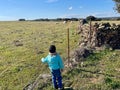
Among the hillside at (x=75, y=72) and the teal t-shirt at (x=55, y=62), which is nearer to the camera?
the teal t-shirt at (x=55, y=62)

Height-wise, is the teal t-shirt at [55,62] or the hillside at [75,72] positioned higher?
the teal t-shirt at [55,62]

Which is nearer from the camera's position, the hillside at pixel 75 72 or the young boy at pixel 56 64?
the young boy at pixel 56 64

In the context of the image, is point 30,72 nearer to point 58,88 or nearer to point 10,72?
point 10,72

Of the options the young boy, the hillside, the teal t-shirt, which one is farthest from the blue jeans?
the hillside

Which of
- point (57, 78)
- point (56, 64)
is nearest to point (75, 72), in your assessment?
point (57, 78)

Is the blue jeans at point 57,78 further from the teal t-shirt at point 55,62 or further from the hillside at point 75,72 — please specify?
the hillside at point 75,72

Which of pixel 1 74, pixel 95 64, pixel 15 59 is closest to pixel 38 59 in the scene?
pixel 15 59

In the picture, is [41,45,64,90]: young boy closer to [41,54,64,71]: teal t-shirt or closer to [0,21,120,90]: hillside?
[41,54,64,71]: teal t-shirt

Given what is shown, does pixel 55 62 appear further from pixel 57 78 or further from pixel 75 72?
pixel 75 72

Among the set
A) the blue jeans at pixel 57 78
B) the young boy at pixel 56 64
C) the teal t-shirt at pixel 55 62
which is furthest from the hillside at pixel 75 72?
the teal t-shirt at pixel 55 62

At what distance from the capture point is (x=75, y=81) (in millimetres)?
11500

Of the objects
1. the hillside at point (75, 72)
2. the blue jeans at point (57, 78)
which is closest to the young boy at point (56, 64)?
the blue jeans at point (57, 78)

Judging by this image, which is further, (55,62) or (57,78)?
(57,78)

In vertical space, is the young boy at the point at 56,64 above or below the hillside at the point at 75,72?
above
